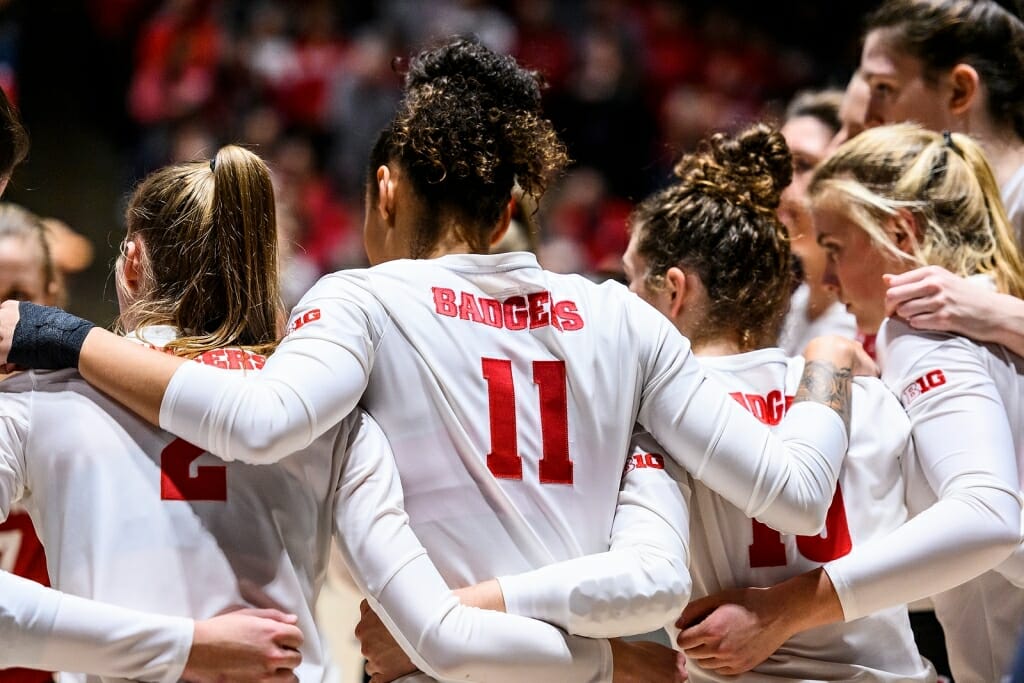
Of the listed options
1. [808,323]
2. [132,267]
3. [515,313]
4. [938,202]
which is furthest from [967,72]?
[132,267]

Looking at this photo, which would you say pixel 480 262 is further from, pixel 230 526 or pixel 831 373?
pixel 831 373

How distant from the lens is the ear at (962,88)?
10.4 feet

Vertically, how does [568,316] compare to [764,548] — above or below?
Answer: above

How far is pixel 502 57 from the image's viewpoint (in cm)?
212

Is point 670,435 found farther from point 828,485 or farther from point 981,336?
point 981,336

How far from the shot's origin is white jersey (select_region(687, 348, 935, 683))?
2.12 metres

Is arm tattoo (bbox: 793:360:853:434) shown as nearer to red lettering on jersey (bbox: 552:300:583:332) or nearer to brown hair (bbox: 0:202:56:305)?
red lettering on jersey (bbox: 552:300:583:332)

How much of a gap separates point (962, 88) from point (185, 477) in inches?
96.0

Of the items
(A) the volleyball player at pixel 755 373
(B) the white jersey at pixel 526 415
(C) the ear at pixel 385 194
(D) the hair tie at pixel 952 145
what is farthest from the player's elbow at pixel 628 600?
(D) the hair tie at pixel 952 145

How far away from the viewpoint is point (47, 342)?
1.82m

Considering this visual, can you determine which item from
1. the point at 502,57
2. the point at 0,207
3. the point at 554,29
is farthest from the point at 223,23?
the point at 502,57

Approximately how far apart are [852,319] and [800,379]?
174 cm

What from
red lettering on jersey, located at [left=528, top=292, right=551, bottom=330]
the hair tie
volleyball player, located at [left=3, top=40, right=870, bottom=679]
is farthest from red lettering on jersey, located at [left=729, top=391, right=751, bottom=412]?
the hair tie

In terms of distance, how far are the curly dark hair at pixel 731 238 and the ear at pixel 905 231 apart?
0.25 metres
